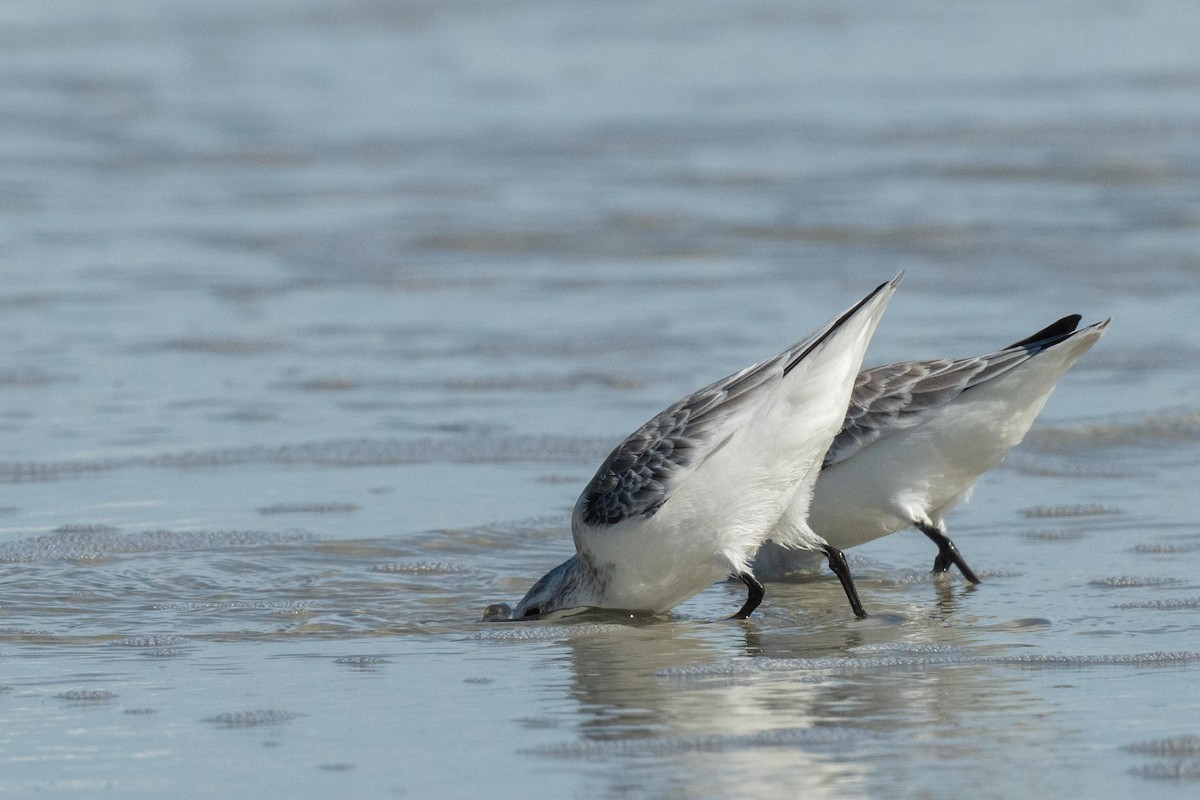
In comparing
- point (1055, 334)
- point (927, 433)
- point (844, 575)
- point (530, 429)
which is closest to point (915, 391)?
point (927, 433)

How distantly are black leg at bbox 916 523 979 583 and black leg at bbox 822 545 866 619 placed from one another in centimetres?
54

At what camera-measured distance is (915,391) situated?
8.19 m

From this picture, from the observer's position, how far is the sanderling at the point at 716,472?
7.23 meters

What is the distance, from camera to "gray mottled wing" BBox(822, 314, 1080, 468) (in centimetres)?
807

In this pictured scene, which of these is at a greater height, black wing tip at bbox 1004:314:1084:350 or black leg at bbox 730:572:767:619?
black wing tip at bbox 1004:314:1084:350

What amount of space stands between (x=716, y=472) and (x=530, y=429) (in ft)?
12.2

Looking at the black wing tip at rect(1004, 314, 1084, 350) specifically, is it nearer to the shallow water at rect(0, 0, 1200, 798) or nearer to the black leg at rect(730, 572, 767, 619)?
the shallow water at rect(0, 0, 1200, 798)

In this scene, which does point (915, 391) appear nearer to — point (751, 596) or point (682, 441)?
point (751, 596)

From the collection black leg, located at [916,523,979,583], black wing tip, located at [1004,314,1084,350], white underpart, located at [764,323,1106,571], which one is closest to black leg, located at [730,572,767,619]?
white underpart, located at [764,323,1106,571]

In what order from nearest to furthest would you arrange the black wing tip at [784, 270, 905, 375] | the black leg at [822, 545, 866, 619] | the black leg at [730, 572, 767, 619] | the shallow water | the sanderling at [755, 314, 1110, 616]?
1. the shallow water
2. the black wing tip at [784, 270, 905, 375]
3. the black leg at [730, 572, 767, 619]
4. the black leg at [822, 545, 866, 619]
5. the sanderling at [755, 314, 1110, 616]

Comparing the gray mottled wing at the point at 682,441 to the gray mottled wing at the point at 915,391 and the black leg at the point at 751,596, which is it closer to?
the black leg at the point at 751,596

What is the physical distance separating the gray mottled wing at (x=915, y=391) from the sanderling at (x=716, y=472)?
652 mm

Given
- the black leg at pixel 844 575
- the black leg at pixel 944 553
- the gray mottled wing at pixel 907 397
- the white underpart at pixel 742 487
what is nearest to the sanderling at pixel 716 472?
the white underpart at pixel 742 487

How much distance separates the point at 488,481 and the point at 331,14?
3275cm
